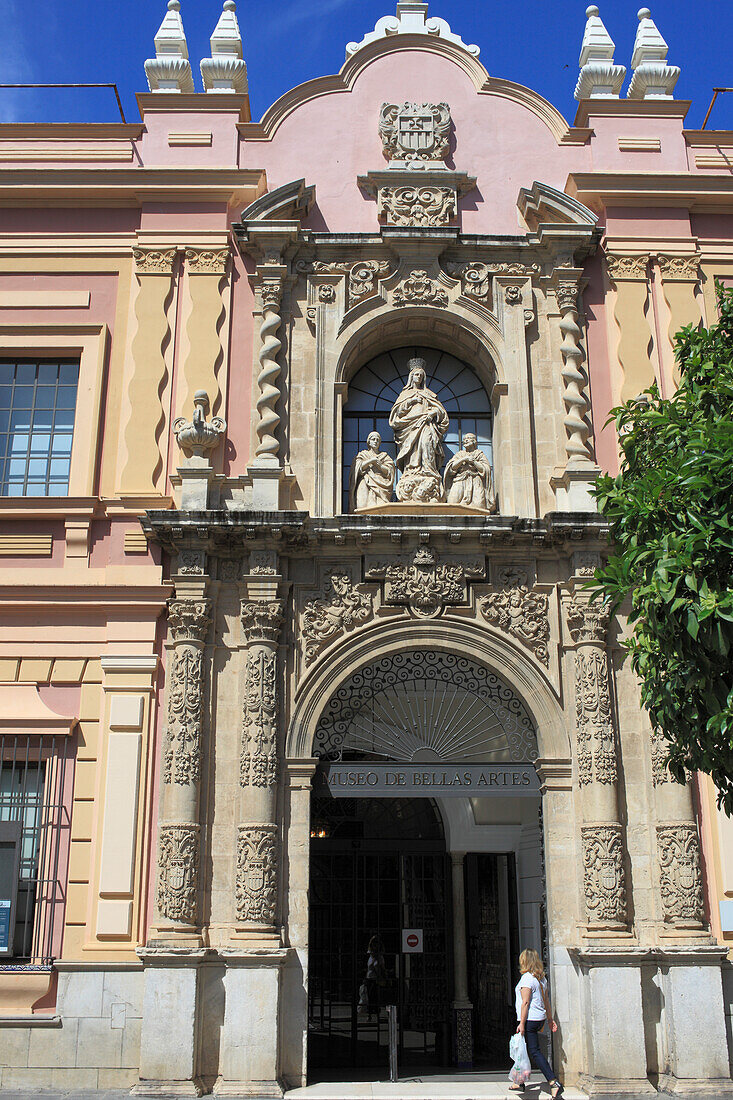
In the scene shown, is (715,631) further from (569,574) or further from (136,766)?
(136,766)

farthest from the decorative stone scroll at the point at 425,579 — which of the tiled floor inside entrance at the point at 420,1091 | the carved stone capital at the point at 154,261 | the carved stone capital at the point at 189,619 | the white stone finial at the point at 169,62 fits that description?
the white stone finial at the point at 169,62

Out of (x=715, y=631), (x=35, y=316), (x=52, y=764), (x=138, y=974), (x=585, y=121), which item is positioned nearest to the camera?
(x=715, y=631)

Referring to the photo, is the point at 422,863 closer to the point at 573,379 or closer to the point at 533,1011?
the point at 533,1011

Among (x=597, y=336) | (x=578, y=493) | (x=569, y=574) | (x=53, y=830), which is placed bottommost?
(x=53, y=830)

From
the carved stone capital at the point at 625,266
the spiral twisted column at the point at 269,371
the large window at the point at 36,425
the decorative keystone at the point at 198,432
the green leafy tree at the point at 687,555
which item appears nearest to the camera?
the green leafy tree at the point at 687,555

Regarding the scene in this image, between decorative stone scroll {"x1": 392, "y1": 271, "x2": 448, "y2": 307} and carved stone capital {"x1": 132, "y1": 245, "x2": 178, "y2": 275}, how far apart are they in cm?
294

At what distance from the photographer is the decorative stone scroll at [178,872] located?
11.5 metres

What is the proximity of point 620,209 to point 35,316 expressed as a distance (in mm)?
7905

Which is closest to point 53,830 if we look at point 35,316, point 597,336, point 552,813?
point 552,813

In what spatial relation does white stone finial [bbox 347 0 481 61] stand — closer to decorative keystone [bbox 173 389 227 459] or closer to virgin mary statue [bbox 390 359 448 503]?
virgin mary statue [bbox 390 359 448 503]

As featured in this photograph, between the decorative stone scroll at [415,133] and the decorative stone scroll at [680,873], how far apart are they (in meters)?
9.24

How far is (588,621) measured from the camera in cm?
1273

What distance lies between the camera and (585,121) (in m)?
15.4

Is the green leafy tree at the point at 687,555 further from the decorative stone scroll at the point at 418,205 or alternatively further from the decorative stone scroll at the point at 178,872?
the decorative stone scroll at the point at 418,205
